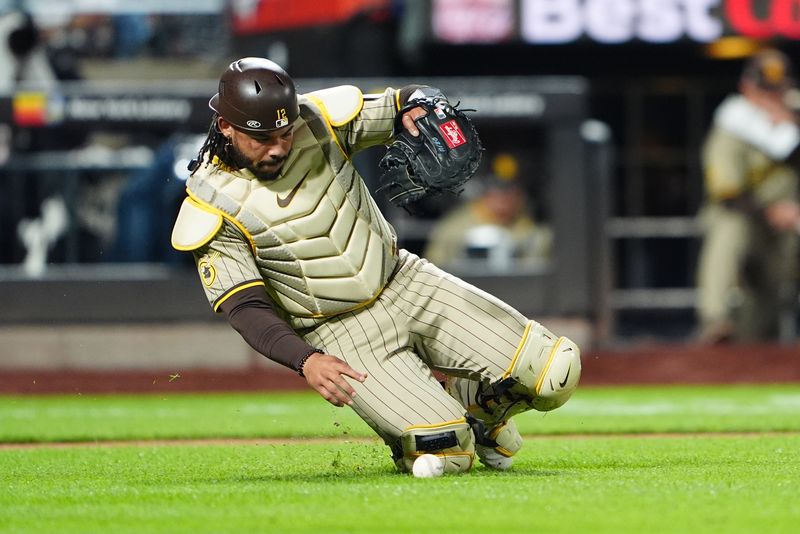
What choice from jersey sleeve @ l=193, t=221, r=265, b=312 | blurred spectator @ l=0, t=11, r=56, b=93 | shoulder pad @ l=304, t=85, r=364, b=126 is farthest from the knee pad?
blurred spectator @ l=0, t=11, r=56, b=93

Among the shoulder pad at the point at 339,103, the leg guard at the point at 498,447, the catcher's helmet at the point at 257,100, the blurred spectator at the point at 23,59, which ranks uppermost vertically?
the catcher's helmet at the point at 257,100

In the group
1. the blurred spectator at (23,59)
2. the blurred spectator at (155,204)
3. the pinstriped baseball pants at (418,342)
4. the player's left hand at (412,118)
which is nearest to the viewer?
the pinstriped baseball pants at (418,342)

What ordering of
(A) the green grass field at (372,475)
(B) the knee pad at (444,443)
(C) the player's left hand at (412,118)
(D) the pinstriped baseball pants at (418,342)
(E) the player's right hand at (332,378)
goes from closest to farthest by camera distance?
(A) the green grass field at (372,475) < (E) the player's right hand at (332,378) < (B) the knee pad at (444,443) < (D) the pinstriped baseball pants at (418,342) < (C) the player's left hand at (412,118)

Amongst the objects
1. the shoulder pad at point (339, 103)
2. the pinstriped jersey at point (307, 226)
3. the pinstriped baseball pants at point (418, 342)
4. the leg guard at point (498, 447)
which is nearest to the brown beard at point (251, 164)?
the pinstriped jersey at point (307, 226)

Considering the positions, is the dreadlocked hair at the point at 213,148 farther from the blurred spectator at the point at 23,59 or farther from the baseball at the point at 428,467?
the blurred spectator at the point at 23,59

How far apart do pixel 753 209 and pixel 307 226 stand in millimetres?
7102

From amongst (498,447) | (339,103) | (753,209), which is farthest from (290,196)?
(753,209)

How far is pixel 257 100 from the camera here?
18.0 ft

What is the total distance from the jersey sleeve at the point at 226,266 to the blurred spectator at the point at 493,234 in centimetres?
639

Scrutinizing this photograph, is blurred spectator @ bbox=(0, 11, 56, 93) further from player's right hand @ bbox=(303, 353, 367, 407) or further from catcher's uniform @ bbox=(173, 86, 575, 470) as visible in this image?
player's right hand @ bbox=(303, 353, 367, 407)

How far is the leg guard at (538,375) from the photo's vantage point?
19.0 ft

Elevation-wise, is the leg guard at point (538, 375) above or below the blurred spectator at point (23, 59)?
below

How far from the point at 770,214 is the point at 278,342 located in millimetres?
7462

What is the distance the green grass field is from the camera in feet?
14.5
